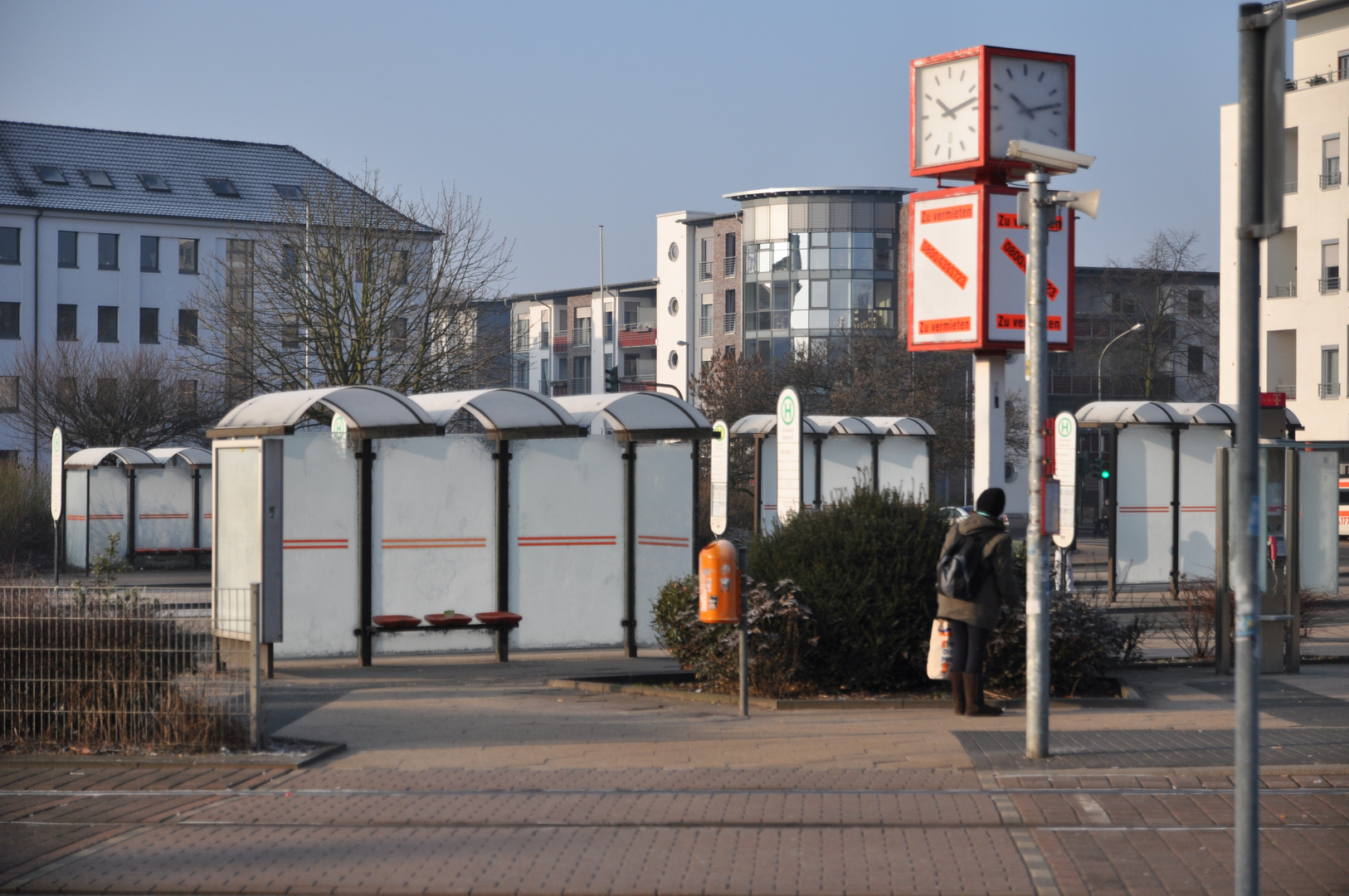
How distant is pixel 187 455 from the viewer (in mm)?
34469

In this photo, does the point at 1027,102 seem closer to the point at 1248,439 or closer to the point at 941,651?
the point at 941,651

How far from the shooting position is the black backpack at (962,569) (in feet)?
34.6

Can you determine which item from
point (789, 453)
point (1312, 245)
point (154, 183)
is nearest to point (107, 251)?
point (154, 183)

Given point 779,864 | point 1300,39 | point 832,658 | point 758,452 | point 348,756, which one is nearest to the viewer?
point 779,864

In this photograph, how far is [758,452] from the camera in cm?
2692

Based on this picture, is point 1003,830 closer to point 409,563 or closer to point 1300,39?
point 409,563

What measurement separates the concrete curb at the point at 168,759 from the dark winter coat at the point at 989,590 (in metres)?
4.49

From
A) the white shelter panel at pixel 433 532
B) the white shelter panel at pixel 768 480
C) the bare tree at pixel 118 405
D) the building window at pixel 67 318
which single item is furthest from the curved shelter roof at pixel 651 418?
the building window at pixel 67 318

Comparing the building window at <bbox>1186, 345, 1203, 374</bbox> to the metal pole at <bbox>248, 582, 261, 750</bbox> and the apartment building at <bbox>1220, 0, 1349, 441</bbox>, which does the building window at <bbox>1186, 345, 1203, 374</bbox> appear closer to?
the apartment building at <bbox>1220, 0, 1349, 441</bbox>

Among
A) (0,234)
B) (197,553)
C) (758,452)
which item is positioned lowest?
(197,553)

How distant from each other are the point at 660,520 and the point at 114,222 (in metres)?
63.4

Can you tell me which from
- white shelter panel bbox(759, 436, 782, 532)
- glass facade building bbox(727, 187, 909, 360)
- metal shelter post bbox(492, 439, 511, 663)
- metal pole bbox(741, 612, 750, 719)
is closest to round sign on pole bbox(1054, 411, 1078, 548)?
metal shelter post bbox(492, 439, 511, 663)

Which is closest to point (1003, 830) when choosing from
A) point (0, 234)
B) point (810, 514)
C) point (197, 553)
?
point (810, 514)

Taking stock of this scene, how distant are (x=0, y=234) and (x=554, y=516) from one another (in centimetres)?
6219
